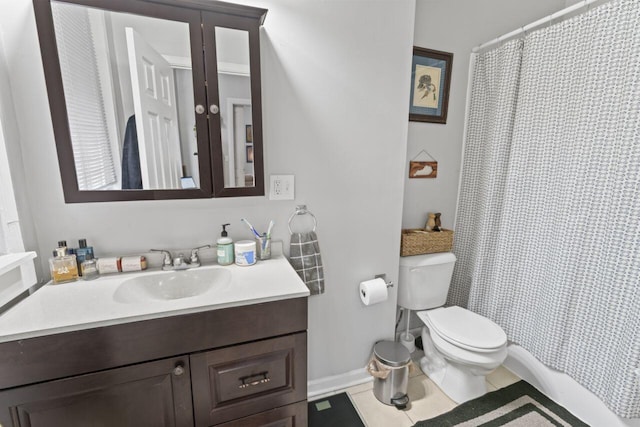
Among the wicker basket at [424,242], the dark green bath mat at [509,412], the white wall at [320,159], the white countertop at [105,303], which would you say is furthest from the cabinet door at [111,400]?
the wicker basket at [424,242]

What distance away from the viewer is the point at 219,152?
4.13 ft

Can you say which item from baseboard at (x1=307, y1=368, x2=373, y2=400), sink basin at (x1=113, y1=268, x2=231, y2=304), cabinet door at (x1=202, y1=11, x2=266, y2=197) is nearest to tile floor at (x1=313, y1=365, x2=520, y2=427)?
baseboard at (x1=307, y1=368, x2=373, y2=400)

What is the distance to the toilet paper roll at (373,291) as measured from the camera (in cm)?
157

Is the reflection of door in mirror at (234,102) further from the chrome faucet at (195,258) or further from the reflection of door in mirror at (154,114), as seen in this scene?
the chrome faucet at (195,258)

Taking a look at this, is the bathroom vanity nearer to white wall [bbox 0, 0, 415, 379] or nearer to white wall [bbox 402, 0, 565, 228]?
white wall [bbox 0, 0, 415, 379]

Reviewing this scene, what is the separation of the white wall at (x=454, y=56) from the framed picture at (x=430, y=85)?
46 millimetres

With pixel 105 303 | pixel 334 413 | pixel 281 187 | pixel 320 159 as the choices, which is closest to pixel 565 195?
pixel 320 159

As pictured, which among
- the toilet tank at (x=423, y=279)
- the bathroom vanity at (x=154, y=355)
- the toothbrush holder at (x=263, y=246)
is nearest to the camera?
the bathroom vanity at (x=154, y=355)

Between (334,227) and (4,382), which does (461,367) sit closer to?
(334,227)

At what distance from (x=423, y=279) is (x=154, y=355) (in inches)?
57.8

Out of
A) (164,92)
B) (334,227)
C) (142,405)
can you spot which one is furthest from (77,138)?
(334,227)

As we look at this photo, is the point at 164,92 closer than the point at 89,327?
No

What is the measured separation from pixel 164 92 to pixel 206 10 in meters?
0.36

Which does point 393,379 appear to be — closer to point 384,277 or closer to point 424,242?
point 384,277
